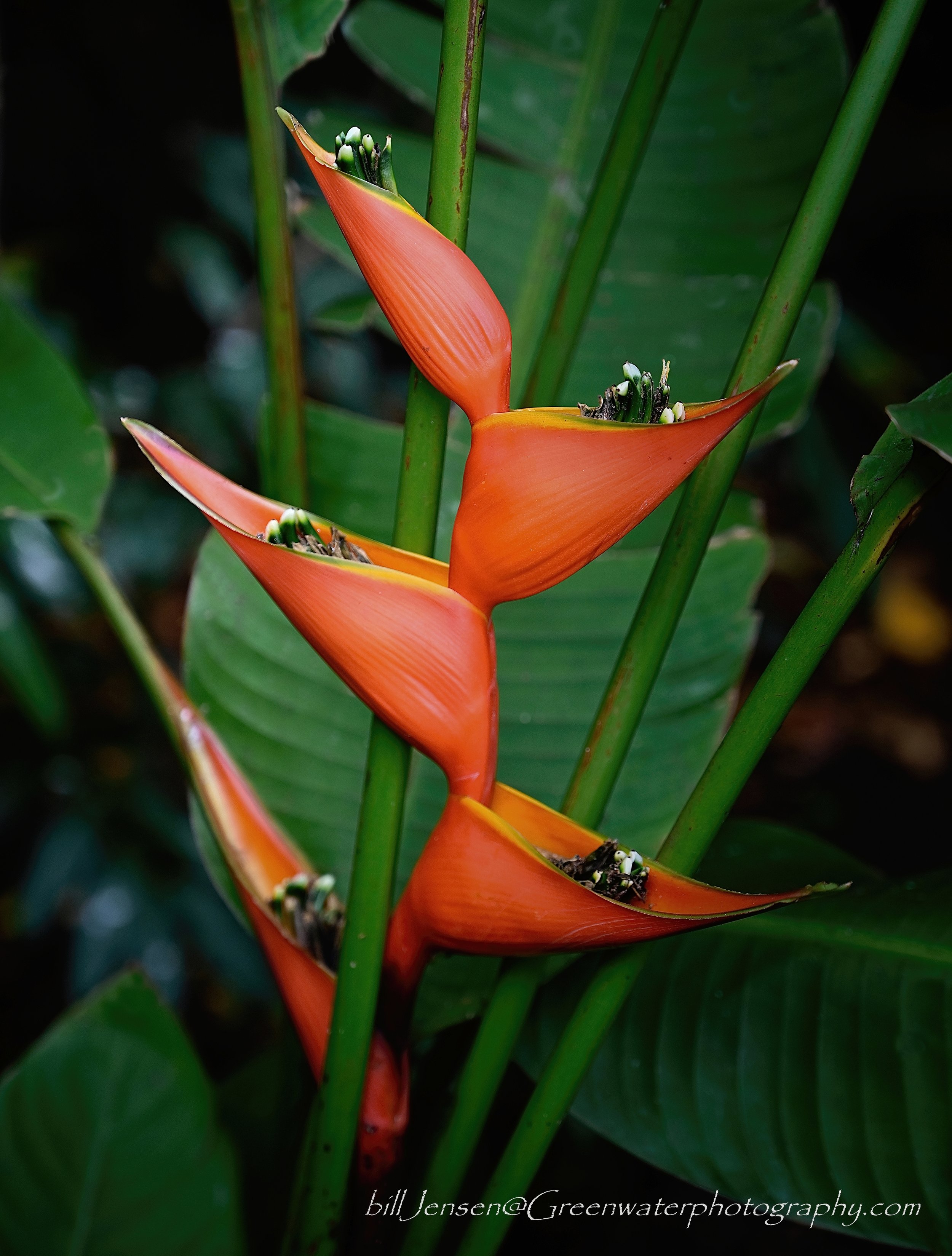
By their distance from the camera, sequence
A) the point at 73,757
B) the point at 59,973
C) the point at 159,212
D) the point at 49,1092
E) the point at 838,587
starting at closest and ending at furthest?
the point at 838,587
the point at 49,1092
the point at 73,757
the point at 159,212
the point at 59,973

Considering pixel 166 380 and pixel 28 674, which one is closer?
pixel 28 674

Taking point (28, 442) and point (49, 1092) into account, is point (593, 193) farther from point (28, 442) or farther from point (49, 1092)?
point (49, 1092)

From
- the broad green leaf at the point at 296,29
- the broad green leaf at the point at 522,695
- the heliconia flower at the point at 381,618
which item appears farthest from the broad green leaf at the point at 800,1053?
the broad green leaf at the point at 296,29

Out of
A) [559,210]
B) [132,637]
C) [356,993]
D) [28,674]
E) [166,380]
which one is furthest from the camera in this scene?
[166,380]

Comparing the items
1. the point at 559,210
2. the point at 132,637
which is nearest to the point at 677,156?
the point at 559,210

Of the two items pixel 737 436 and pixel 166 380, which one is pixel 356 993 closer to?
pixel 737 436

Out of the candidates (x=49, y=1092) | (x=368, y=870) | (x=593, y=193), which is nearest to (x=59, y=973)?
(x=49, y=1092)
